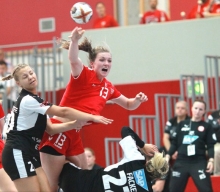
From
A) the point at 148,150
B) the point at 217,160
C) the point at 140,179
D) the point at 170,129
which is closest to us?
the point at 140,179

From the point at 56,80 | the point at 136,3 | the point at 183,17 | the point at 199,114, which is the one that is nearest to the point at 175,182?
the point at 199,114

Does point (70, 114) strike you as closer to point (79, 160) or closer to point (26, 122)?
point (26, 122)

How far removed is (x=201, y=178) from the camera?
9406 mm

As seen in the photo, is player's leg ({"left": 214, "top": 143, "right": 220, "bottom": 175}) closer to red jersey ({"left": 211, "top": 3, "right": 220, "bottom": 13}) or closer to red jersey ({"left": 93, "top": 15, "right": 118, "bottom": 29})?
red jersey ({"left": 211, "top": 3, "right": 220, "bottom": 13})

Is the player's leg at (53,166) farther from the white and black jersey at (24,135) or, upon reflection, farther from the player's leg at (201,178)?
the player's leg at (201,178)

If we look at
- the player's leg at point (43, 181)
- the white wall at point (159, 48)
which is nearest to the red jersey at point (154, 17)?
the white wall at point (159, 48)

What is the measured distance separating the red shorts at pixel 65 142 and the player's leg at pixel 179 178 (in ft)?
9.45

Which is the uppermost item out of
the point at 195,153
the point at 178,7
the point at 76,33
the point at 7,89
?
the point at 178,7

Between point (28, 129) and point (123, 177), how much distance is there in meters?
1.02

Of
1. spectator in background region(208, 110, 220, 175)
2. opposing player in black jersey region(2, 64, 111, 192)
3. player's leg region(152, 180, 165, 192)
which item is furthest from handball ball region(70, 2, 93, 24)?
player's leg region(152, 180, 165, 192)

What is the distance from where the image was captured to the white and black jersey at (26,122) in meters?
6.47

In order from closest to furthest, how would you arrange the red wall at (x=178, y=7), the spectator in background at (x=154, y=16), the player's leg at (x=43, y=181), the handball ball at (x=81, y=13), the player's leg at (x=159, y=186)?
the player's leg at (x=43, y=181) → the handball ball at (x=81, y=13) → the player's leg at (x=159, y=186) → the spectator in background at (x=154, y=16) → the red wall at (x=178, y=7)

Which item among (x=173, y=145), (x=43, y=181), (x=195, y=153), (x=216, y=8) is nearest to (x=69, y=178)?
(x=43, y=181)

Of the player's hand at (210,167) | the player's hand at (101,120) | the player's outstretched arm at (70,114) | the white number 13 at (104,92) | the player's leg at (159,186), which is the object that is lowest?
the player's leg at (159,186)
